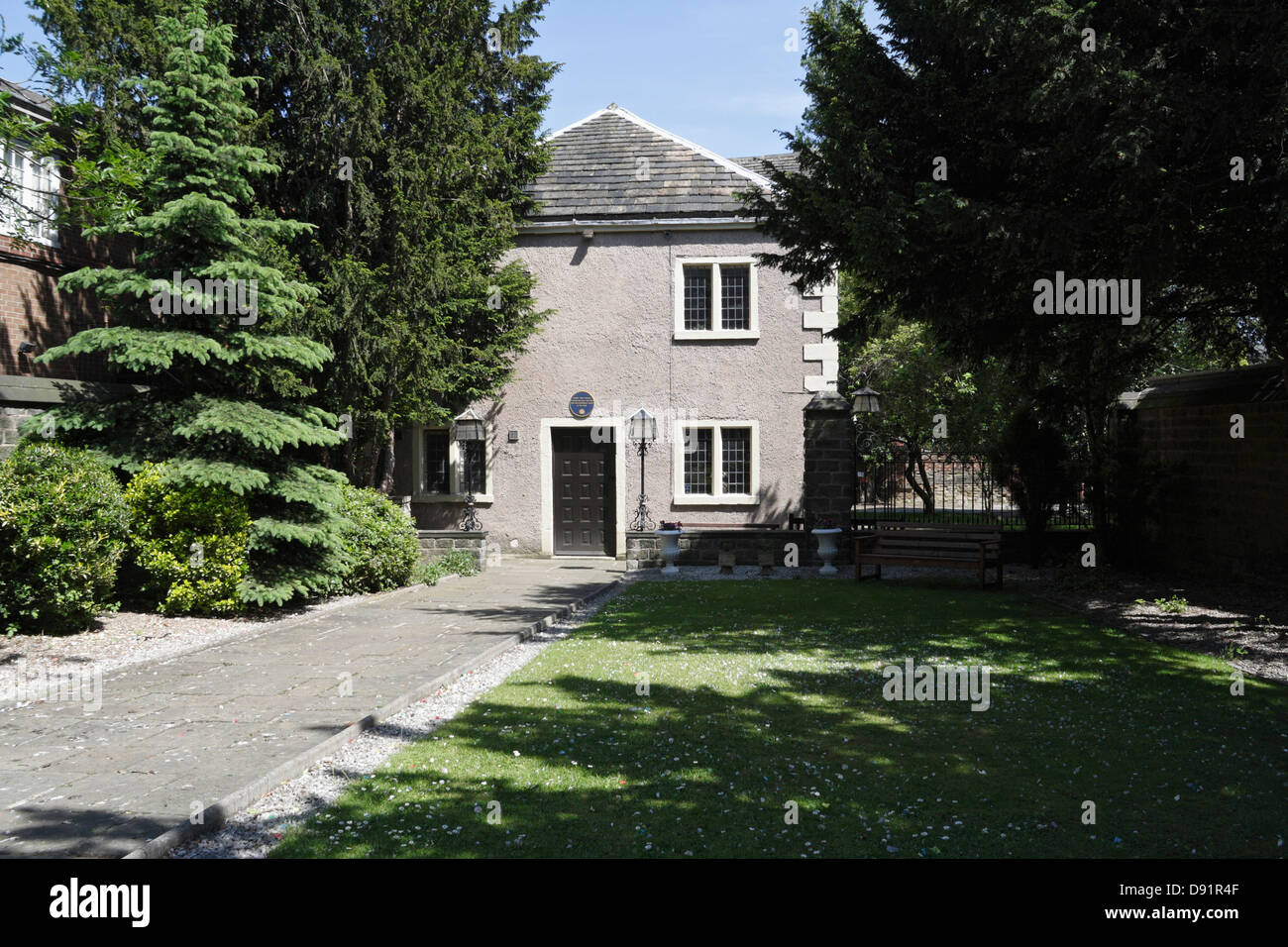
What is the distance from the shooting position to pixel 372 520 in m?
13.5

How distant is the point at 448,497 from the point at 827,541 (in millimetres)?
8515

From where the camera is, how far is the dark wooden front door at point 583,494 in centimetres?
1955

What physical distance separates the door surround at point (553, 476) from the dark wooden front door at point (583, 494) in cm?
13

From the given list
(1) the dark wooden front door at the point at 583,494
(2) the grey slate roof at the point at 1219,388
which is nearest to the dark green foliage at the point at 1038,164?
(2) the grey slate roof at the point at 1219,388

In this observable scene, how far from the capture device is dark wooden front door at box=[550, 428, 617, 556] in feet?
64.1

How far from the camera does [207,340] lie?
422 inches

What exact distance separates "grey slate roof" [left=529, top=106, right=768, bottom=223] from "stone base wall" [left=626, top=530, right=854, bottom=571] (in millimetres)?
7006

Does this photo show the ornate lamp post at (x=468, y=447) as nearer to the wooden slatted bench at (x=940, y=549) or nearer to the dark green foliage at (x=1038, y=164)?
the wooden slatted bench at (x=940, y=549)

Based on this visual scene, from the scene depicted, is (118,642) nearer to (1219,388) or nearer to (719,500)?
(719,500)

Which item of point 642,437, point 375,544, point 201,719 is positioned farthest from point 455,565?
point 201,719

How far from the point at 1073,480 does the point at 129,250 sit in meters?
17.8
